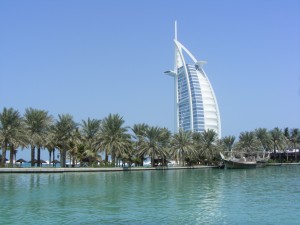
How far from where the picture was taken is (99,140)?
67.5 metres

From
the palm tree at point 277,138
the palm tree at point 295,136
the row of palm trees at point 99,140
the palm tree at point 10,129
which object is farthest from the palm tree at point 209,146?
the palm tree at point 295,136

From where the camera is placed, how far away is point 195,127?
149375mm

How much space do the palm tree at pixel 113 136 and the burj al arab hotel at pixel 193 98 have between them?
77618 millimetres

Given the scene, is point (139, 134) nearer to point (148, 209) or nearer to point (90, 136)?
point (90, 136)

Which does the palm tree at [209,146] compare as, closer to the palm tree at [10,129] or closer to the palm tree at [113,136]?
the palm tree at [113,136]

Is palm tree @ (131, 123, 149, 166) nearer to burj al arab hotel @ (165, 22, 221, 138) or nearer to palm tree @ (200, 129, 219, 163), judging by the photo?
palm tree @ (200, 129, 219, 163)

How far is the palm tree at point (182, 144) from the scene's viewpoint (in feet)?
262

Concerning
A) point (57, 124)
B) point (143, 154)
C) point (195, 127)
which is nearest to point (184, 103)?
point (195, 127)

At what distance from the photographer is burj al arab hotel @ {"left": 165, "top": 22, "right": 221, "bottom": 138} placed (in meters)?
149

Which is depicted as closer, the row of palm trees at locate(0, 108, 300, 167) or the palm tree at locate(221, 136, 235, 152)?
the row of palm trees at locate(0, 108, 300, 167)

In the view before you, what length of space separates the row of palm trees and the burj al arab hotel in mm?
56854

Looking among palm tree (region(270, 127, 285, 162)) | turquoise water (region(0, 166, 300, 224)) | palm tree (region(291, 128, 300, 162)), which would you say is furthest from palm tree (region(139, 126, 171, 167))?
palm tree (region(291, 128, 300, 162))

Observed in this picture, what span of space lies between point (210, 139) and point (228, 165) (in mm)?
6381

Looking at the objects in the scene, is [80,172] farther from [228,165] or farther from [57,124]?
[228,165]
